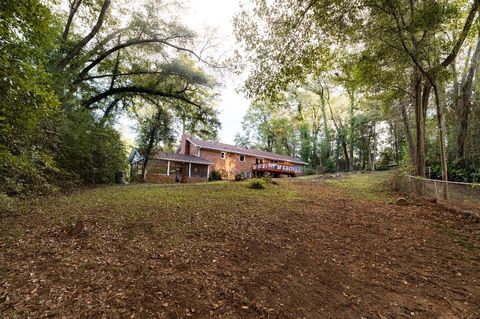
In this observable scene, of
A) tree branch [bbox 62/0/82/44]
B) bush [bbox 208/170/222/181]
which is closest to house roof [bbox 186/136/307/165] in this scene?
bush [bbox 208/170/222/181]

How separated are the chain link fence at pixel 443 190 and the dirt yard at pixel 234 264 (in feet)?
2.20

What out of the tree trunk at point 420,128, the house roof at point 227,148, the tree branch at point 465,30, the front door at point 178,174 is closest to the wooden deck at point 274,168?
the house roof at point 227,148

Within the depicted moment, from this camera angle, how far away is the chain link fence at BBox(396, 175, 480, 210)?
689 centimetres

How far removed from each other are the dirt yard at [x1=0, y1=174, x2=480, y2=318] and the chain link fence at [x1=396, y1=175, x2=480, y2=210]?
67 cm

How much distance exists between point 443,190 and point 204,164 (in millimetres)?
20522

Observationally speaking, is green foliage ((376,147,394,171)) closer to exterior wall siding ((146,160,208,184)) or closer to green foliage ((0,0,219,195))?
exterior wall siding ((146,160,208,184))

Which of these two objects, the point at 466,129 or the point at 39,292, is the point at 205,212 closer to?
the point at 39,292

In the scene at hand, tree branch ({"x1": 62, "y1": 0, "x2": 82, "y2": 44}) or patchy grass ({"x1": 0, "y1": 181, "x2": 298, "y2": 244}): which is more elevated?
tree branch ({"x1": 62, "y1": 0, "x2": 82, "y2": 44})

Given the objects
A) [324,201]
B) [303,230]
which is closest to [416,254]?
[303,230]

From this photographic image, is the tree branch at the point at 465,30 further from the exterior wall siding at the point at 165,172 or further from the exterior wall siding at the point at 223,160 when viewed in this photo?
the exterior wall siding at the point at 223,160

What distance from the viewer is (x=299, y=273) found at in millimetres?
3709

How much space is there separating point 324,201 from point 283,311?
732 centimetres

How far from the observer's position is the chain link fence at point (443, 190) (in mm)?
6892

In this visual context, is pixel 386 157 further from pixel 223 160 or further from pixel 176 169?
pixel 176 169
